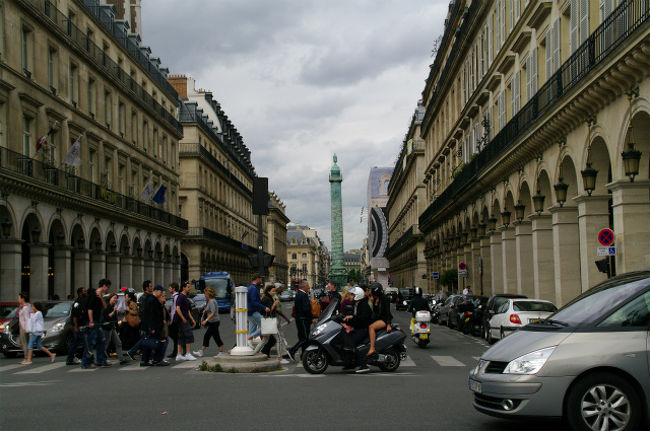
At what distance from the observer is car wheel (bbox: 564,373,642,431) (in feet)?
25.1

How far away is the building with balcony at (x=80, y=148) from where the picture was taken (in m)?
31.3

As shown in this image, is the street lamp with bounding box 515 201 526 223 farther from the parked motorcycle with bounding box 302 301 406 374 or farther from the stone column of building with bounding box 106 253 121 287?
the stone column of building with bounding box 106 253 121 287

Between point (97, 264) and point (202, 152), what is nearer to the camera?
point (97, 264)

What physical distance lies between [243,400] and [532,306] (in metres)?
12.3

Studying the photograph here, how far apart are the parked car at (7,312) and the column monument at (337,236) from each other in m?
117

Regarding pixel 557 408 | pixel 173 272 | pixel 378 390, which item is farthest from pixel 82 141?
pixel 557 408

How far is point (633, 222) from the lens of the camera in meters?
19.8

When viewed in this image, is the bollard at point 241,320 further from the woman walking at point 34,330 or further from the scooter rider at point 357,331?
the woman walking at point 34,330

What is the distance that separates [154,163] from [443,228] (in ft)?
68.6

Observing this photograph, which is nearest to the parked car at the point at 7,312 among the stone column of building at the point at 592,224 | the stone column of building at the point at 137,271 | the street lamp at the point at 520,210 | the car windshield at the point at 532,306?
the car windshield at the point at 532,306

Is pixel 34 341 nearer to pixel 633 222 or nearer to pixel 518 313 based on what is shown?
pixel 518 313

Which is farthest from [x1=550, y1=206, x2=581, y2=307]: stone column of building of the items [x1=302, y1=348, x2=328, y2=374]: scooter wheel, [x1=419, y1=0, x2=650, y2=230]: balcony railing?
[x1=302, y1=348, x2=328, y2=374]: scooter wheel

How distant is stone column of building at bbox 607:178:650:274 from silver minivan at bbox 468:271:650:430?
12282mm

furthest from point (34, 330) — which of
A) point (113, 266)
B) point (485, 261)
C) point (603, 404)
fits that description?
point (485, 261)
